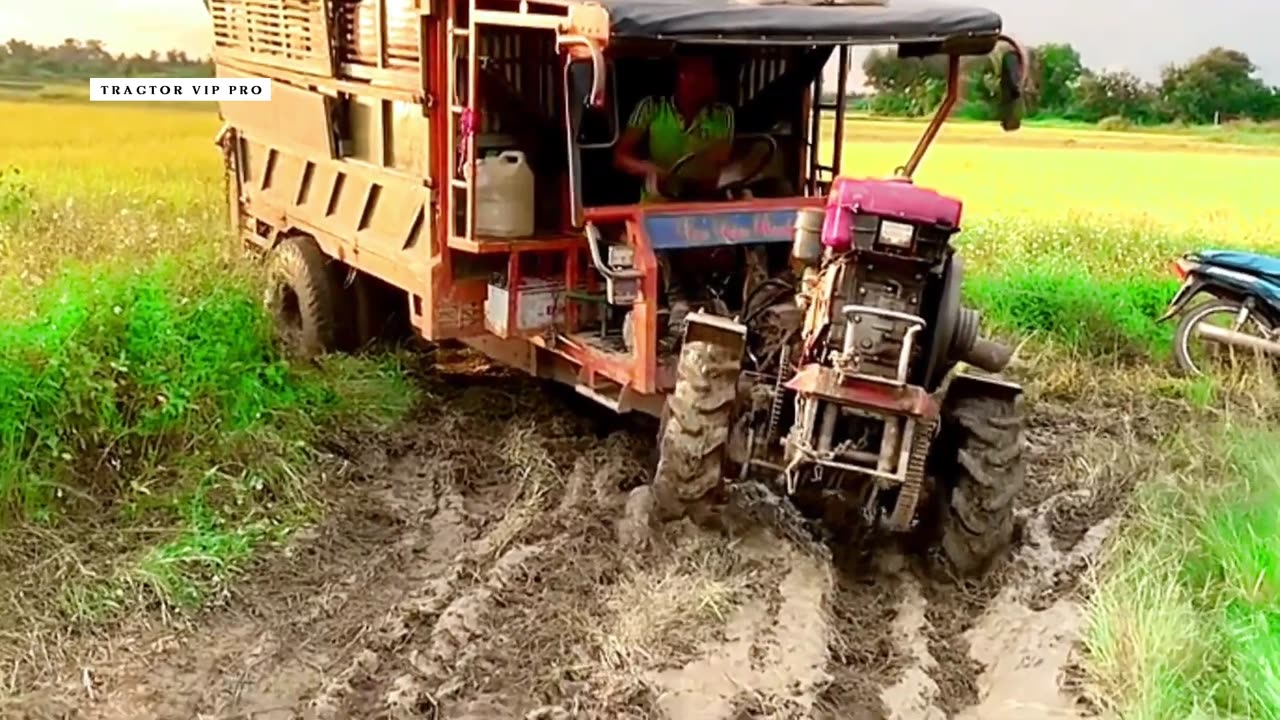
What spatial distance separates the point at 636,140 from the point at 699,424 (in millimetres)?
1719

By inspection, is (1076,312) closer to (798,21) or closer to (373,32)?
(798,21)

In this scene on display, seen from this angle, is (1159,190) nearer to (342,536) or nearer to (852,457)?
(852,457)

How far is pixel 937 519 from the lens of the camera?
5.76 m

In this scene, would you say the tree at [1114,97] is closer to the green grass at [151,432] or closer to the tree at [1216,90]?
the tree at [1216,90]

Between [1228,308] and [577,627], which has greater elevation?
[1228,308]

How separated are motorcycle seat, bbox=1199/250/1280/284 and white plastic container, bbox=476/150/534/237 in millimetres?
4404

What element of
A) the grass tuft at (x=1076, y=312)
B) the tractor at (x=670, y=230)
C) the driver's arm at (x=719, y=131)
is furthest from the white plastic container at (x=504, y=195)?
the grass tuft at (x=1076, y=312)

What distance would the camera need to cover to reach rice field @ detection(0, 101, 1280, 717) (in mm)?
5133

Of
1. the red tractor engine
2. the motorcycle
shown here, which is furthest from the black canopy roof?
the motorcycle

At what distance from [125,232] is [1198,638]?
6.26 m

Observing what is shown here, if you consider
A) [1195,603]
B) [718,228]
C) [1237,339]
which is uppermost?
[718,228]

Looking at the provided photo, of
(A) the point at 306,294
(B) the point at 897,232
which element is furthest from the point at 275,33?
(B) the point at 897,232

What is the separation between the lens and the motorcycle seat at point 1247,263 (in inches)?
331

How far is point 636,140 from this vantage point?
261 inches
